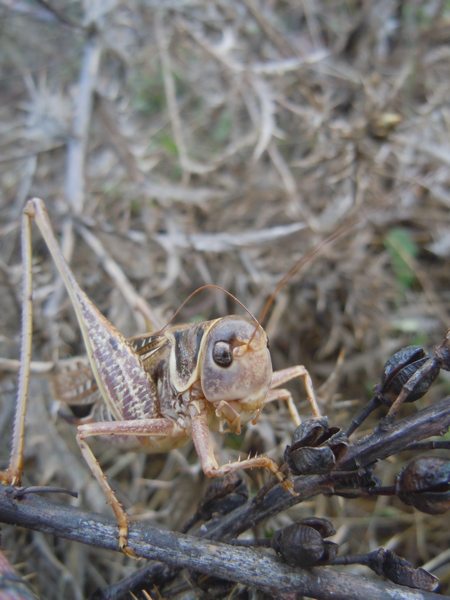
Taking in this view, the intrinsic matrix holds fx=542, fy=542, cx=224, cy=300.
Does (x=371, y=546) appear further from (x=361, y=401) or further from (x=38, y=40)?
(x=38, y=40)

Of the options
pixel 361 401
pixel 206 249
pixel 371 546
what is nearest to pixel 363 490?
pixel 371 546

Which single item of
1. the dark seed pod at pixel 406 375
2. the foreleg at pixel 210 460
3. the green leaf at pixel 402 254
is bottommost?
the foreleg at pixel 210 460

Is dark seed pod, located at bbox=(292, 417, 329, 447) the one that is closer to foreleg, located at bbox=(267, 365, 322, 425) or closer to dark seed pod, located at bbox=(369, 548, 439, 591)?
dark seed pod, located at bbox=(369, 548, 439, 591)

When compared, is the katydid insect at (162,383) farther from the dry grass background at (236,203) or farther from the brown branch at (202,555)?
the dry grass background at (236,203)

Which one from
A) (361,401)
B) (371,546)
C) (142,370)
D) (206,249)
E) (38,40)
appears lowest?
(371,546)

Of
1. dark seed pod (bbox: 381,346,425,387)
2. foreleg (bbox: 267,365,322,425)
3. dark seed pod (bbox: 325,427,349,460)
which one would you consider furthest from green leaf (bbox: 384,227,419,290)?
dark seed pod (bbox: 325,427,349,460)

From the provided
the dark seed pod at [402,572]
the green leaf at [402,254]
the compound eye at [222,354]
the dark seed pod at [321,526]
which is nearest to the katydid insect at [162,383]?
the compound eye at [222,354]

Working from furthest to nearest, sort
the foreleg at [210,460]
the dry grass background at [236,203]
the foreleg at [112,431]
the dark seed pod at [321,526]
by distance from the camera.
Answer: the dry grass background at [236,203], the foreleg at [112,431], the foreleg at [210,460], the dark seed pod at [321,526]
